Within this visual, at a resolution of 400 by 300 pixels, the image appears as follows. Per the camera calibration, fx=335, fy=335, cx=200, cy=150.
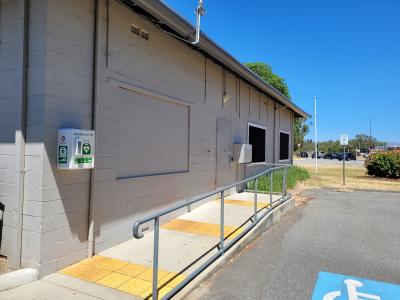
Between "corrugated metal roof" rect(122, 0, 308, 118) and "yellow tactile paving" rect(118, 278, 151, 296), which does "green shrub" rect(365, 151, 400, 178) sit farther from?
"yellow tactile paving" rect(118, 278, 151, 296)

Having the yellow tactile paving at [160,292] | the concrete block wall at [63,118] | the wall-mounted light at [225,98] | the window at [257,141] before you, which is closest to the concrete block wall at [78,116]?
the concrete block wall at [63,118]

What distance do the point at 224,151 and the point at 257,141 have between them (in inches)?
137

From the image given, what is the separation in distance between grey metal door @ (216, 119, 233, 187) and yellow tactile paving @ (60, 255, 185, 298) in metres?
4.52

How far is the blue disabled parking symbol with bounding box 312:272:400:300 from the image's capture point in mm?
3627

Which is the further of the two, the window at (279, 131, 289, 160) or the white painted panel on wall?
the window at (279, 131, 289, 160)

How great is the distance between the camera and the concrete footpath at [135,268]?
336cm

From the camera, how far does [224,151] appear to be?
8766 millimetres

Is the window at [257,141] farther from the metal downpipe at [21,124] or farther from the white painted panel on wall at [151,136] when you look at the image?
the metal downpipe at [21,124]

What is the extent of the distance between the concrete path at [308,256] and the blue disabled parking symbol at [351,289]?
0.12 meters

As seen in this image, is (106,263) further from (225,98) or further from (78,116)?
(225,98)

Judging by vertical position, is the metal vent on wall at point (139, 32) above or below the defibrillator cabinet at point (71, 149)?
above

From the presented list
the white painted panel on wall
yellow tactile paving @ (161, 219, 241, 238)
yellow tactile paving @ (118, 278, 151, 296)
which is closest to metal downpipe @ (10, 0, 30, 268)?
yellow tactile paving @ (118, 278, 151, 296)

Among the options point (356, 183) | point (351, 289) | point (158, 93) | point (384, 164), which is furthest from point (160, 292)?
point (384, 164)

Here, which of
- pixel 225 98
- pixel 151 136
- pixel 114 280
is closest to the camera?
pixel 114 280
